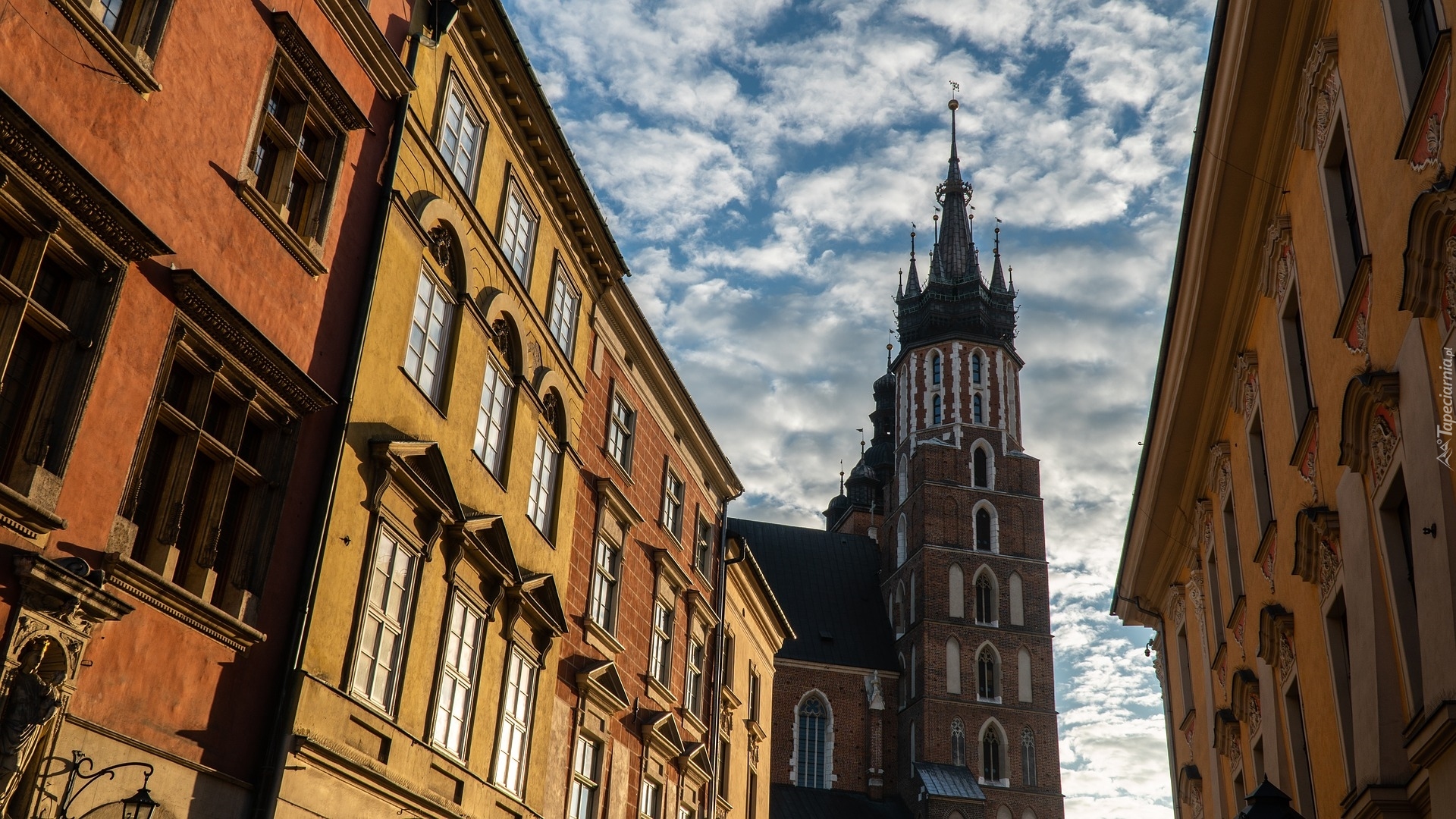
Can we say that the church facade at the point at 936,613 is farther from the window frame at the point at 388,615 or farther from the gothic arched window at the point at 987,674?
the window frame at the point at 388,615

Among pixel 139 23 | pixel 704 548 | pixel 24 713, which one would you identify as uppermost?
pixel 704 548

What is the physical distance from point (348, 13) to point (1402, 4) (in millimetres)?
8720

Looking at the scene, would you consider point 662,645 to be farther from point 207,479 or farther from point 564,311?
point 207,479

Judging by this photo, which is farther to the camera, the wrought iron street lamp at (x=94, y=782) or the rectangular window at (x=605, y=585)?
the rectangular window at (x=605, y=585)

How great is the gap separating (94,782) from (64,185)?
148 inches

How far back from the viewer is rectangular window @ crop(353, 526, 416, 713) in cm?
1138

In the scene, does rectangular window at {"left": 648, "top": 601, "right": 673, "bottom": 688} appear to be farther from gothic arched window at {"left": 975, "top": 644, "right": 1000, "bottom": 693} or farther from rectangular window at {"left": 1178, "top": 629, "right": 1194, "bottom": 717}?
gothic arched window at {"left": 975, "top": 644, "right": 1000, "bottom": 693}

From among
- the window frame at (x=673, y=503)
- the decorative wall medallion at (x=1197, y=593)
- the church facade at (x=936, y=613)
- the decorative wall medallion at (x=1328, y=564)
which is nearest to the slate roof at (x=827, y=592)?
the church facade at (x=936, y=613)

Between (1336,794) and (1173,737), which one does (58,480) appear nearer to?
(1336,794)

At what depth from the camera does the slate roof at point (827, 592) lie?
59562 millimetres

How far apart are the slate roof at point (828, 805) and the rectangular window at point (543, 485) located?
37852mm

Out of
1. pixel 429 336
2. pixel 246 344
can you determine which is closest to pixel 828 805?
pixel 429 336

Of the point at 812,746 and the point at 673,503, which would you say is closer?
the point at 673,503

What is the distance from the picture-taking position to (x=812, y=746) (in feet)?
185
